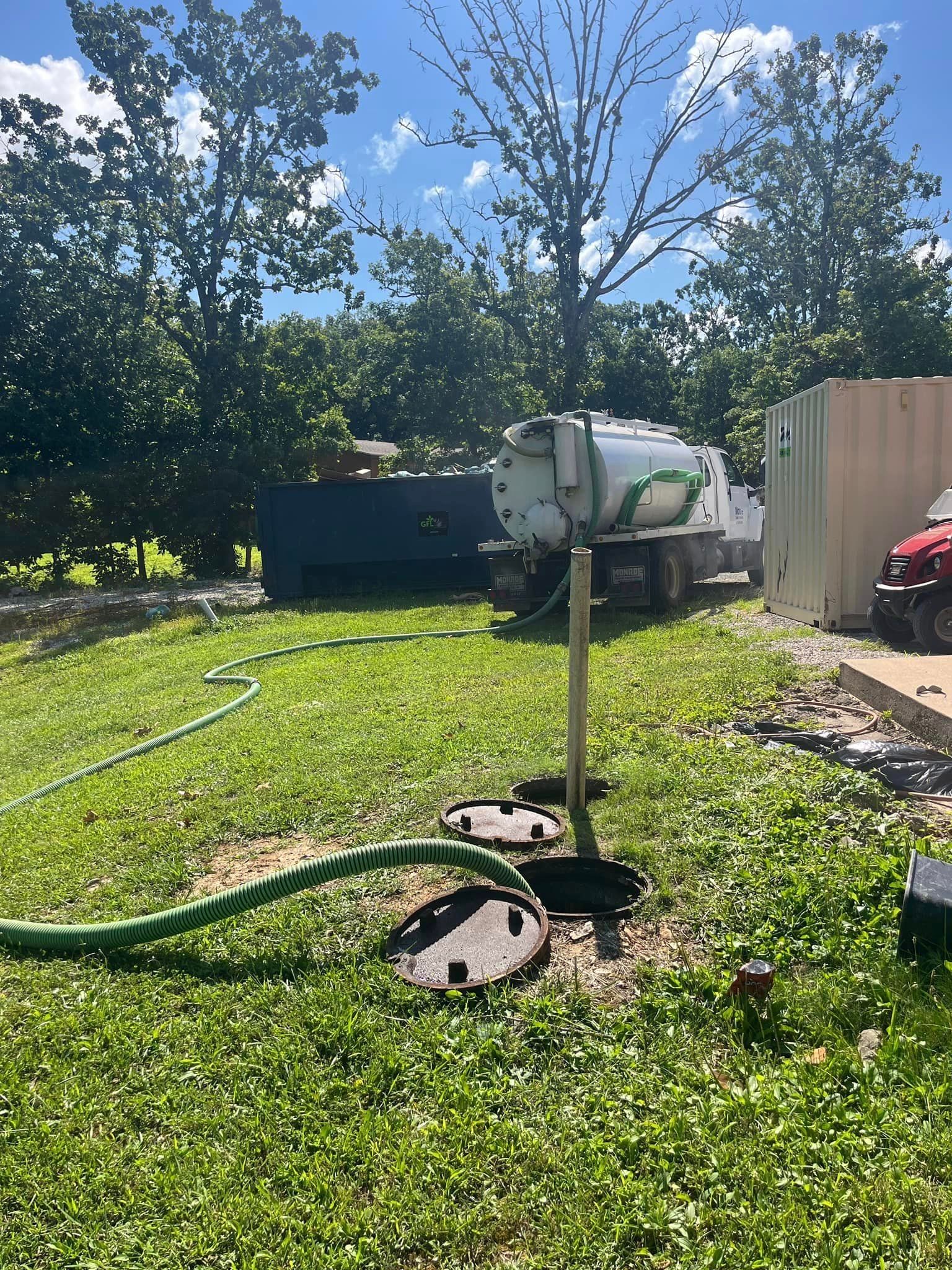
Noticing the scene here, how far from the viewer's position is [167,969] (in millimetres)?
3234

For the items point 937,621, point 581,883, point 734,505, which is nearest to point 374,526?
point 734,505

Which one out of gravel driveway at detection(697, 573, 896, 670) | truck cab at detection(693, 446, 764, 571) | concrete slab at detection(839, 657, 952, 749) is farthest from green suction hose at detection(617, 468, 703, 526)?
concrete slab at detection(839, 657, 952, 749)

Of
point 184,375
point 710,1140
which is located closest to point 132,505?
point 184,375

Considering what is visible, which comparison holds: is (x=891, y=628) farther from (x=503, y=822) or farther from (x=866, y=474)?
(x=503, y=822)

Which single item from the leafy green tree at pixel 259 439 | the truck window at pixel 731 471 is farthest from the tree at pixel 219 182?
the truck window at pixel 731 471

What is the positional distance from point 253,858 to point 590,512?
8.52 m

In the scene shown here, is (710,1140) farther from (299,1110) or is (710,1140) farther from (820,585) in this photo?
(820,585)

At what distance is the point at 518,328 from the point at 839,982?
3094 centimetres

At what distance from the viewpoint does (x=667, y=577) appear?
12.6 metres

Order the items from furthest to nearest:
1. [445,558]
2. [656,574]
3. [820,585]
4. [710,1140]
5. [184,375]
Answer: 1. [184,375]
2. [445,558]
3. [656,574]
4. [820,585]
5. [710,1140]

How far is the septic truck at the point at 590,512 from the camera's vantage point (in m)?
11.8

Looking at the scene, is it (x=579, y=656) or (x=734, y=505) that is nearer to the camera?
(x=579, y=656)

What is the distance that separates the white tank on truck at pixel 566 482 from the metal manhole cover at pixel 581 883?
8.47 m

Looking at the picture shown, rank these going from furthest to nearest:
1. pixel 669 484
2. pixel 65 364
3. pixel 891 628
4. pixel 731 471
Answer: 1. pixel 65 364
2. pixel 731 471
3. pixel 669 484
4. pixel 891 628
